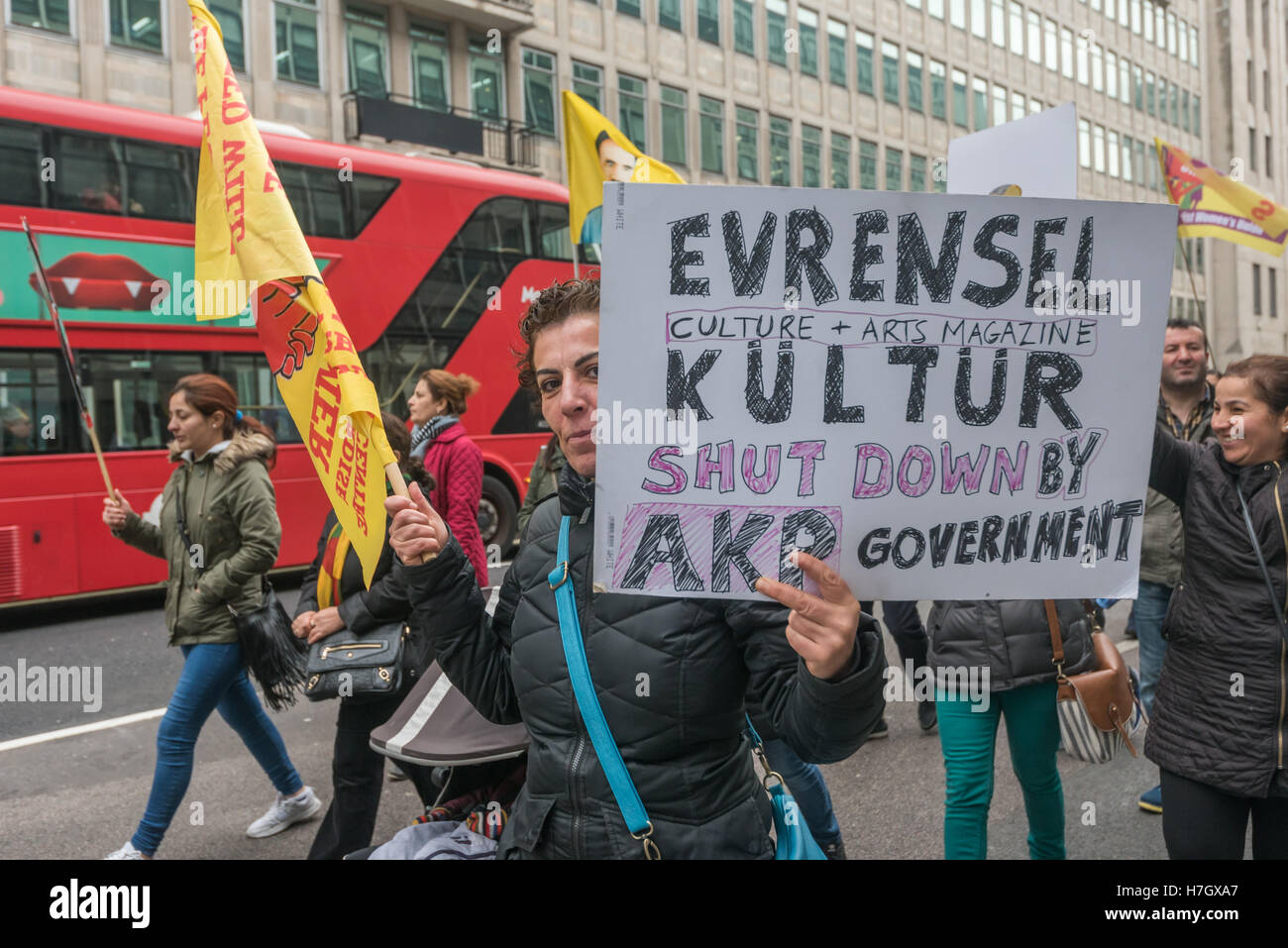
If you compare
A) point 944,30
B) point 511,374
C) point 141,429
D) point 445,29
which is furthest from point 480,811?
point 944,30

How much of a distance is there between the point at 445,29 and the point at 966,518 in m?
22.8

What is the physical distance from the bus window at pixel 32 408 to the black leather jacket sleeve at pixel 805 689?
8.39m

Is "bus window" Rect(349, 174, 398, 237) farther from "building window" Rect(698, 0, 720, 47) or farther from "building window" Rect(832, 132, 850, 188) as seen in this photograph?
"building window" Rect(832, 132, 850, 188)

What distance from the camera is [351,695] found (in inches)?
132

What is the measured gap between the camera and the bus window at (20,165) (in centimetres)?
809

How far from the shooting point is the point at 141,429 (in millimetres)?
8898

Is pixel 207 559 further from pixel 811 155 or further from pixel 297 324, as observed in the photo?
pixel 811 155

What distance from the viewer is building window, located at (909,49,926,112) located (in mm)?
33406

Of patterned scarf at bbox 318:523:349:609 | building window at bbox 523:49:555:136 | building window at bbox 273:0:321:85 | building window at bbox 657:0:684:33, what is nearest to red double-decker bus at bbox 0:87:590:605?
patterned scarf at bbox 318:523:349:609

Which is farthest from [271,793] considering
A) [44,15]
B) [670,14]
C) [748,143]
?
[748,143]

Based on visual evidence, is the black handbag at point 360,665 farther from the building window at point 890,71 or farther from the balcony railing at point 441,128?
the building window at point 890,71

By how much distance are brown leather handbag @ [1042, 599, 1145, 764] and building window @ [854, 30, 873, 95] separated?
31295mm
